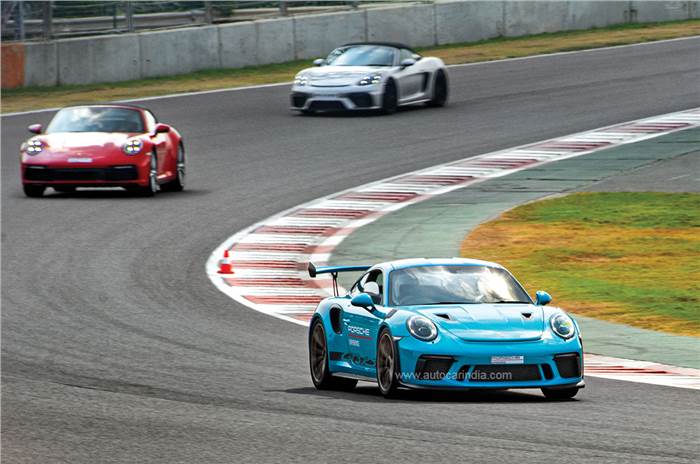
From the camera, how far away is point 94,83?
36750 mm

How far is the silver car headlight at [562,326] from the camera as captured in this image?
11.0 metres

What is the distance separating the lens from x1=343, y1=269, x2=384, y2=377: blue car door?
11.5 metres

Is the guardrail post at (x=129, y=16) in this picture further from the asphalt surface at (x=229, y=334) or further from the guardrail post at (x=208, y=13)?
the asphalt surface at (x=229, y=334)

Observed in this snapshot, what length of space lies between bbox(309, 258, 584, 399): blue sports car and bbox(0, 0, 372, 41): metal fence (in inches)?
977

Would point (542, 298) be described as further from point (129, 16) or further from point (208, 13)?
point (208, 13)

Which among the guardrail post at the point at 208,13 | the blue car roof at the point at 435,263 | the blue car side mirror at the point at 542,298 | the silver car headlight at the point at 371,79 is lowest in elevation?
the silver car headlight at the point at 371,79

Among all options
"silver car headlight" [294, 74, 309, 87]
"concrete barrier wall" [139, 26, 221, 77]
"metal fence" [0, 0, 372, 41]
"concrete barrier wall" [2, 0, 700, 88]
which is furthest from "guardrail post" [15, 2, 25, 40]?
"silver car headlight" [294, 74, 309, 87]

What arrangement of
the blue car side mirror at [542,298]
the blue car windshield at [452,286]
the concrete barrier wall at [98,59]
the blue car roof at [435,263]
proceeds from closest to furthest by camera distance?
1. the blue car side mirror at [542,298]
2. the blue car windshield at [452,286]
3. the blue car roof at [435,263]
4. the concrete barrier wall at [98,59]

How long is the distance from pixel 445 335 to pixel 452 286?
942 mm

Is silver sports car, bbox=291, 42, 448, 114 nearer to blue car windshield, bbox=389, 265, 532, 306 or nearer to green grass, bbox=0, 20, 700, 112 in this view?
green grass, bbox=0, 20, 700, 112

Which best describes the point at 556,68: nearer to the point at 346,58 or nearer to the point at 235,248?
the point at 346,58

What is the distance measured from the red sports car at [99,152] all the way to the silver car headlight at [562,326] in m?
13.7

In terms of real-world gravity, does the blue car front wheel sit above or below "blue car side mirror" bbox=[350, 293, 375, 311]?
below

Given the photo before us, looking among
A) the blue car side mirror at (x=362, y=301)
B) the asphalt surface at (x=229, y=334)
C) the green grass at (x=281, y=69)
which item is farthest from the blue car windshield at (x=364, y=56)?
the blue car side mirror at (x=362, y=301)
